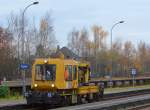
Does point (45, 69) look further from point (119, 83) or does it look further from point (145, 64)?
point (145, 64)

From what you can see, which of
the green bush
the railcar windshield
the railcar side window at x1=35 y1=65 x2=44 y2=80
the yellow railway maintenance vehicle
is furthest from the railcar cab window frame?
the green bush

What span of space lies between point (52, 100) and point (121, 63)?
12667cm

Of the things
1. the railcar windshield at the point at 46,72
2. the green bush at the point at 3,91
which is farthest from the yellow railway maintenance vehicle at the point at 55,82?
the green bush at the point at 3,91

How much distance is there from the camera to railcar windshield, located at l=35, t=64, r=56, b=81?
28.0 meters

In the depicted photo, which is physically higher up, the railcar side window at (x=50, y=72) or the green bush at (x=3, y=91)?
the railcar side window at (x=50, y=72)

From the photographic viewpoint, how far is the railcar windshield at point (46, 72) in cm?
2805

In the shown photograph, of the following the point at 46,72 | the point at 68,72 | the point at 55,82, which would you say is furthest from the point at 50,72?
the point at 68,72

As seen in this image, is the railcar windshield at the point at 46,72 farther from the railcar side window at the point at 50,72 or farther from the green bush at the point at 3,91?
the green bush at the point at 3,91

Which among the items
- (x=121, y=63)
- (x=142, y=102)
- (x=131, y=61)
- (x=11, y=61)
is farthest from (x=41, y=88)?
(x=131, y=61)

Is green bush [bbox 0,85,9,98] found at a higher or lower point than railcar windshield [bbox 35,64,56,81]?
lower

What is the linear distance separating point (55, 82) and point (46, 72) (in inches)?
33.0

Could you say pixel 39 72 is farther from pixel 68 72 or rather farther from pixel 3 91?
pixel 3 91

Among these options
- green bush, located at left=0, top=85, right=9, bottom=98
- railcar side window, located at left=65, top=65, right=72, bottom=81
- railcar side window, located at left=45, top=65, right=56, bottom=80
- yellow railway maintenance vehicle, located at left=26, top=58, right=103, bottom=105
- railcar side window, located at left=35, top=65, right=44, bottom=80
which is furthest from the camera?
green bush, located at left=0, top=85, right=9, bottom=98

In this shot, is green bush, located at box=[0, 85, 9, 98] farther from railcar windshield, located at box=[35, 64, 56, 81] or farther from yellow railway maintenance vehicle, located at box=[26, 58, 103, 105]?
railcar windshield, located at box=[35, 64, 56, 81]
